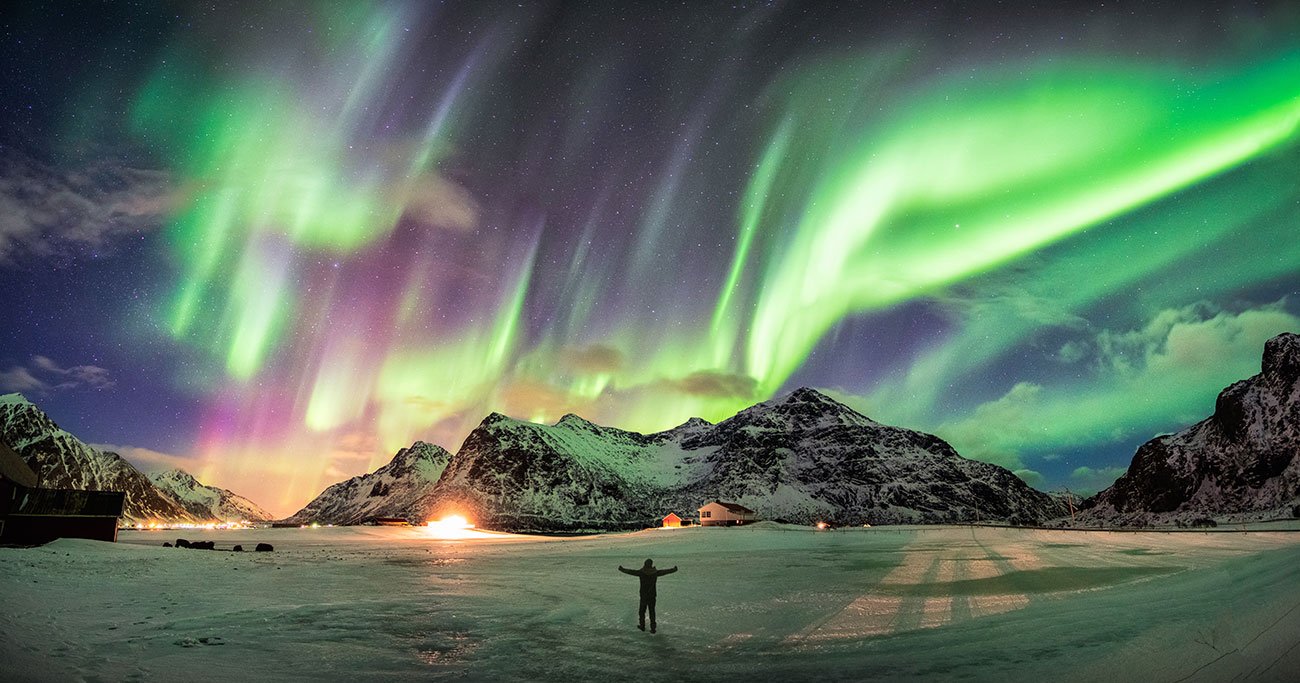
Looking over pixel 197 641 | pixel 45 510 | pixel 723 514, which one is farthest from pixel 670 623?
pixel 723 514

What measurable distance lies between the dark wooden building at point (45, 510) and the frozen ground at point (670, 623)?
1932 cm

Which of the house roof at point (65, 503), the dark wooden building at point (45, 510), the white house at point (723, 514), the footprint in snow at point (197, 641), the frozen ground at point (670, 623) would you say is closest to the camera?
the frozen ground at point (670, 623)

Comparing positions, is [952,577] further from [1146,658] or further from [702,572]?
[1146,658]

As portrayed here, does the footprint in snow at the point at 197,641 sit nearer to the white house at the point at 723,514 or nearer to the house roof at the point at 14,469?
the house roof at the point at 14,469

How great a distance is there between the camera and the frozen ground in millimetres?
11289

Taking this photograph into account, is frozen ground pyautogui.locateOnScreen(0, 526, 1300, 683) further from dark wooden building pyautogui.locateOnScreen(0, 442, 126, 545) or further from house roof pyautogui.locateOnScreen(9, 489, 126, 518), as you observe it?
house roof pyautogui.locateOnScreen(9, 489, 126, 518)

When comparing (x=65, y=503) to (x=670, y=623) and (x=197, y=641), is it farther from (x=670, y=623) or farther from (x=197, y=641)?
(x=670, y=623)

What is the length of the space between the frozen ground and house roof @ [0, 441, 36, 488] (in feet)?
70.7

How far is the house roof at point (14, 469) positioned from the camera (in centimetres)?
4639

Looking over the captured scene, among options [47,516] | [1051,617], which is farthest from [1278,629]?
[47,516]

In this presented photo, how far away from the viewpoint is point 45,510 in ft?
154

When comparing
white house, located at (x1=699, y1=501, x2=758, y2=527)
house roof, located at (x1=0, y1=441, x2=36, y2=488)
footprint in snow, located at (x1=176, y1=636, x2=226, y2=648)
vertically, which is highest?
house roof, located at (x1=0, y1=441, x2=36, y2=488)

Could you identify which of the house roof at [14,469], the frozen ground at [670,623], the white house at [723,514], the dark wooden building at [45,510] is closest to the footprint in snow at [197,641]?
the frozen ground at [670,623]

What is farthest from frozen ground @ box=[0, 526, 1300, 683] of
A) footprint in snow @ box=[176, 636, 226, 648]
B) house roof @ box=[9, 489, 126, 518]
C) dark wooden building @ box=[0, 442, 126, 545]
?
house roof @ box=[9, 489, 126, 518]
